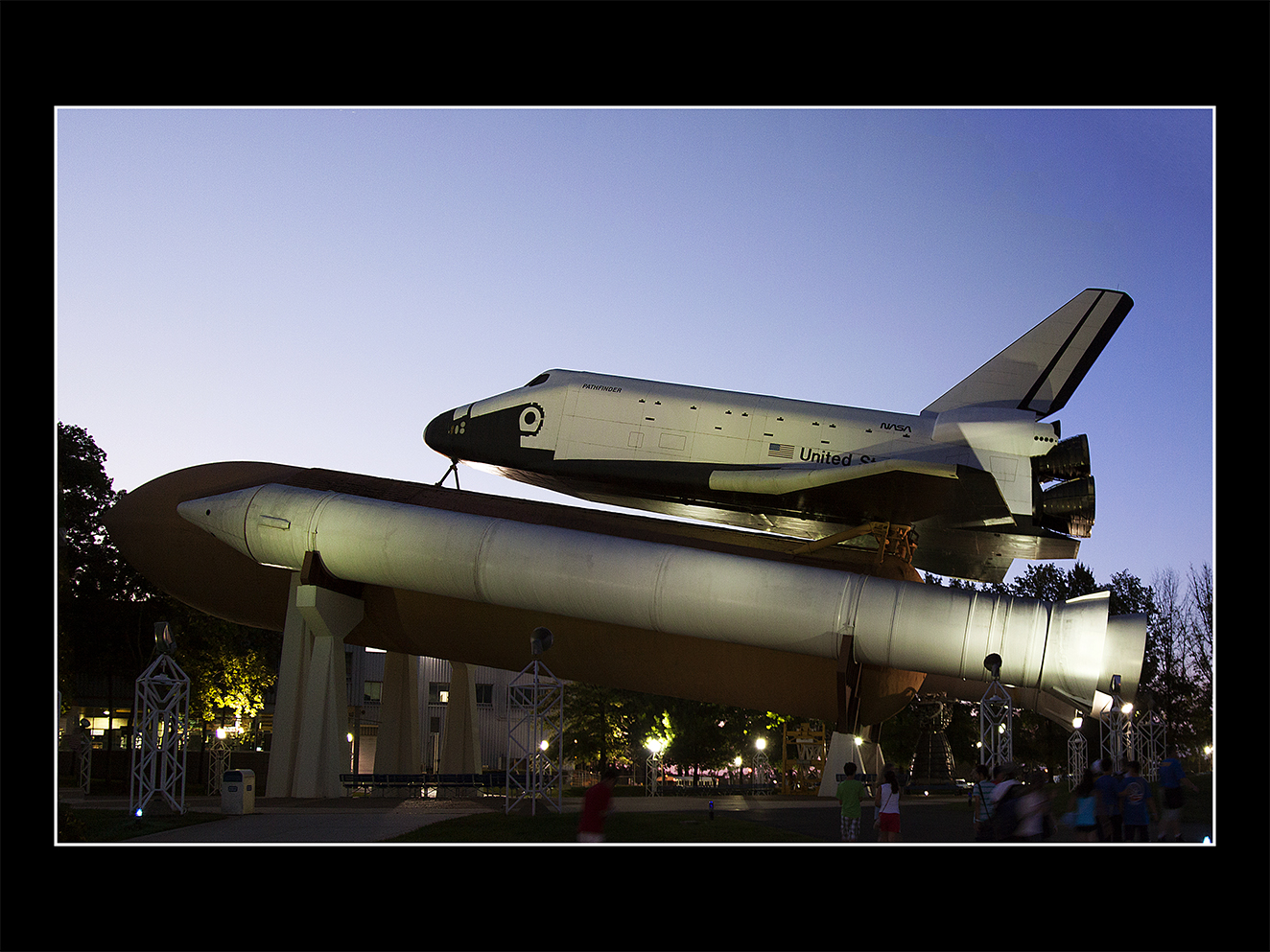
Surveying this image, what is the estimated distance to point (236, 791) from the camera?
14.5m

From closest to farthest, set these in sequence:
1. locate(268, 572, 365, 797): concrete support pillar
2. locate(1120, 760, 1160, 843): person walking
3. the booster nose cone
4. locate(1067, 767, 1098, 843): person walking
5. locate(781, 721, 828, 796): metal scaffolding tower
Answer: locate(1067, 767, 1098, 843): person walking → locate(1120, 760, 1160, 843): person walking → locate(268, 572, 365, 797): concrete support pillar → the booster nose cone → locate(781, 721, 828, 796): metal scaffolding tower

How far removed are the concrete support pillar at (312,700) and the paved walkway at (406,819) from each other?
0.50 meters

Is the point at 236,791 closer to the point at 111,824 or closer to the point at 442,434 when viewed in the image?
the point at 111,824

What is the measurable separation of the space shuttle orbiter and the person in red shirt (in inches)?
322

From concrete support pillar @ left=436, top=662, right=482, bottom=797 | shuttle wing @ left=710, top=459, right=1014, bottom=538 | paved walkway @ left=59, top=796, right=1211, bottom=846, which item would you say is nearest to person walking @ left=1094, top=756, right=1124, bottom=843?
paved walkway @ left=59, top=796, right=1211, bottom=846

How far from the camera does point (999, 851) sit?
332 inches

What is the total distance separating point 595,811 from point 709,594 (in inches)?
292

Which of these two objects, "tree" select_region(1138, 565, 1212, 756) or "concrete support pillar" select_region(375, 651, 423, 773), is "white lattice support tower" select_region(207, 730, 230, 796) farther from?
"tree" select_region(1138, 565, 1212, 756)

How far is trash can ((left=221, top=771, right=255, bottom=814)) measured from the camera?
47.4ft

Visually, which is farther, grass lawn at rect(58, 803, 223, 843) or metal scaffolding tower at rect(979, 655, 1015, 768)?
metal scaffolding tower at rect(979, 655, 1015, 768)

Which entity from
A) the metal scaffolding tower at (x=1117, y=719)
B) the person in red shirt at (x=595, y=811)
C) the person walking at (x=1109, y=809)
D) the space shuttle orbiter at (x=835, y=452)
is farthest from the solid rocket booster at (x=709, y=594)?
the person in red shirt at (x=595, y=811)

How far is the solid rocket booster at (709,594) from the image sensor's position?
15.3 m
